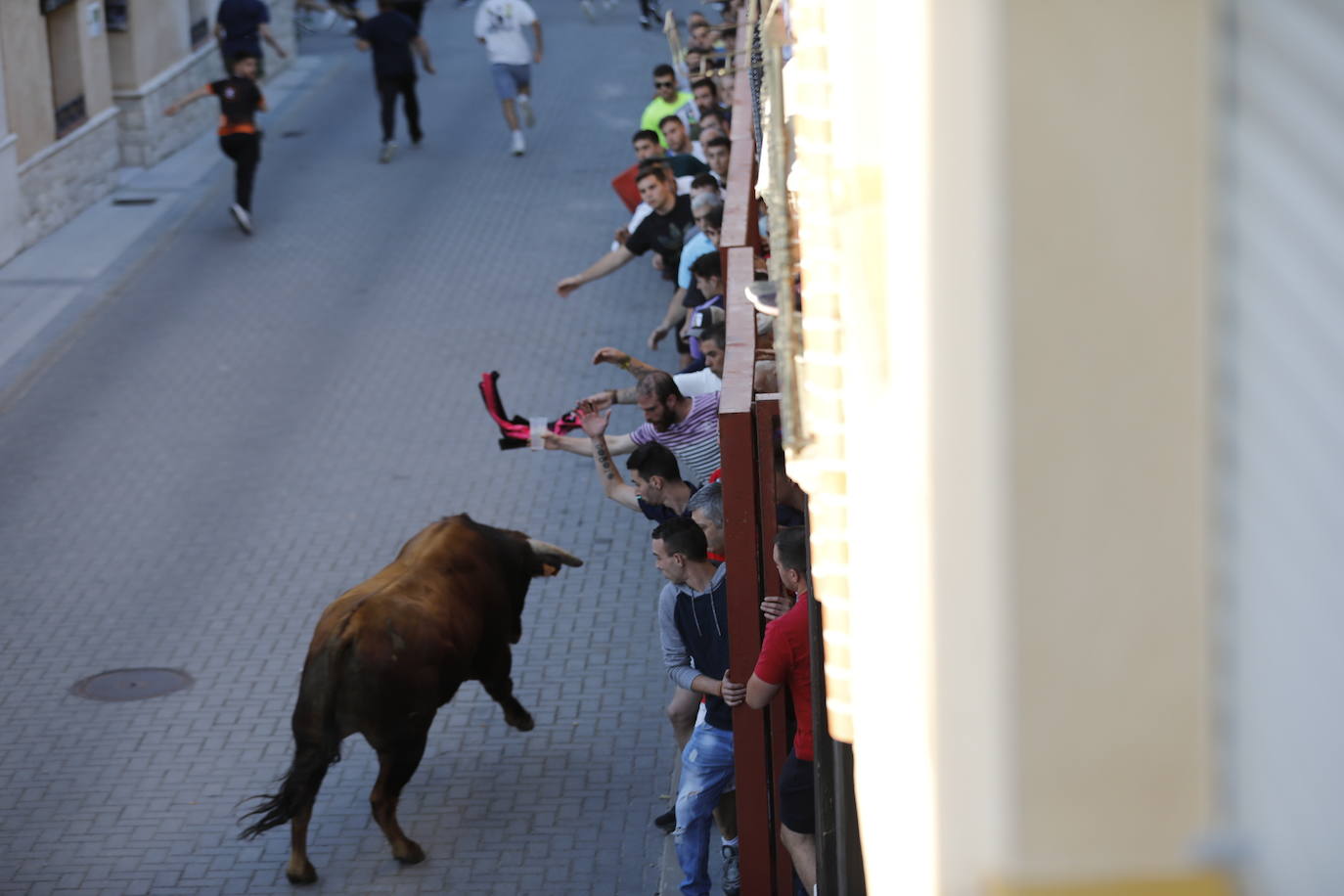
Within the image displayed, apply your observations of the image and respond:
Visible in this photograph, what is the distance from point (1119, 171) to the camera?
6.55ft

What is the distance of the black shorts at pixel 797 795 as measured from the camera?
23.6 feet

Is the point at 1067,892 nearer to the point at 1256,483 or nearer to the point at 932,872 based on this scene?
the point at 1256,483

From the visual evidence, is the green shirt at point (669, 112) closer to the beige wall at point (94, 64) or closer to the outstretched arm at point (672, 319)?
the outstretched arm at point (672, 319)

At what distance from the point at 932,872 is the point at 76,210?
67.2 ft

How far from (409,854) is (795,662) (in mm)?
2713

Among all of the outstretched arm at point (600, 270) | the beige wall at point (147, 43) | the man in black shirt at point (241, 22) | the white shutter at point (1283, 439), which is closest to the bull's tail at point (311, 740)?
the outstretched arm at point (600, 270)

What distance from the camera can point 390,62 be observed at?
23172 mm

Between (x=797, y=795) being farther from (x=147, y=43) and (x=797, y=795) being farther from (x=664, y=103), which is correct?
(x=147, y=43)

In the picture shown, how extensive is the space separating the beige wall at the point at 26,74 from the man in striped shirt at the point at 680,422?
1205 centimetres

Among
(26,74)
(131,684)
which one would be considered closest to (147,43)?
(26,74)

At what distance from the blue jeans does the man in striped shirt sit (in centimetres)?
231

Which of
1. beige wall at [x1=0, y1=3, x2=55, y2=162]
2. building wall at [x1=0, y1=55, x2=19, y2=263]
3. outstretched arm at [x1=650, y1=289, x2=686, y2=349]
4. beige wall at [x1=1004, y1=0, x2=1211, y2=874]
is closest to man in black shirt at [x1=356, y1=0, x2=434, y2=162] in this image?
beige wall at [x1=0, y1=3, x2=55, y2=162]

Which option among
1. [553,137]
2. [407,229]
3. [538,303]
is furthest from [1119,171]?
[553,137]

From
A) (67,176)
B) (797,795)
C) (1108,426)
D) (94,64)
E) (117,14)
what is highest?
(1108,426)
